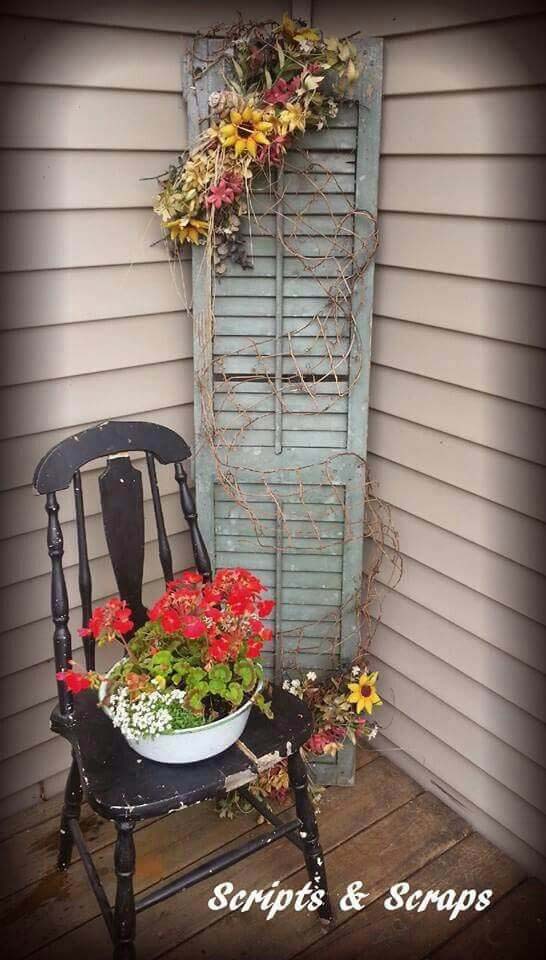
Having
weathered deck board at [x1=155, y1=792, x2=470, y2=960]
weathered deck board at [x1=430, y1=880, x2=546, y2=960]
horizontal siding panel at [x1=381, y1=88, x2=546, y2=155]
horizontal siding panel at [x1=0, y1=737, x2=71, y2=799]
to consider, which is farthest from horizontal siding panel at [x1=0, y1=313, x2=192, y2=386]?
weathered deck board at [x1=430, y1=880, x2=546, y2=960]

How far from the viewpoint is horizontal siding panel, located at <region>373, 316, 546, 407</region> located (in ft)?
6.15

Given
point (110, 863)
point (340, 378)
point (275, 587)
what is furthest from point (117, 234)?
point (110, 863)

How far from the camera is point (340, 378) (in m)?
2.18

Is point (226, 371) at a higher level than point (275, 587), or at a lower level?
higher

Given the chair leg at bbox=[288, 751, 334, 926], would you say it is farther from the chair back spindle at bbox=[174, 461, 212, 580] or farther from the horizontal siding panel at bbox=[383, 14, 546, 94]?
the horizontal siding panel at bbox=[383, 14, 546, 94]

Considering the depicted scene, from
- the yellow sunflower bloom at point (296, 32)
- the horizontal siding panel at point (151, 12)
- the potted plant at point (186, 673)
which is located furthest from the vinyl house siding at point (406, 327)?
the potted plant at point (186, 673)

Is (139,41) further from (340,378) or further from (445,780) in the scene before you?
(445,780)

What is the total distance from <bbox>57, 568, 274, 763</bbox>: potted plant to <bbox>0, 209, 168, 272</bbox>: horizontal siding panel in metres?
0.77

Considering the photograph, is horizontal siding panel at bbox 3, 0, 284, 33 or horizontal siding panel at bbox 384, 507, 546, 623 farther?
horizontal siding panel at bbox 384, 507, 546, 623

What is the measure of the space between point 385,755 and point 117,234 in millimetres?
1627

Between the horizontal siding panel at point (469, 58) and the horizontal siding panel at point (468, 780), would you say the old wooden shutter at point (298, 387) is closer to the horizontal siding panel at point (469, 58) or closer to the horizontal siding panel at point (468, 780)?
the horizontal siding panel at point (469, 58)

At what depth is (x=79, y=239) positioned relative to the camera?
2.02 metres

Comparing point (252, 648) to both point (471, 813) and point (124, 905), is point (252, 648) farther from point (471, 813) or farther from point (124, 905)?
point (471, 813)

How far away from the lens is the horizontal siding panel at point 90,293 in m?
1.96
